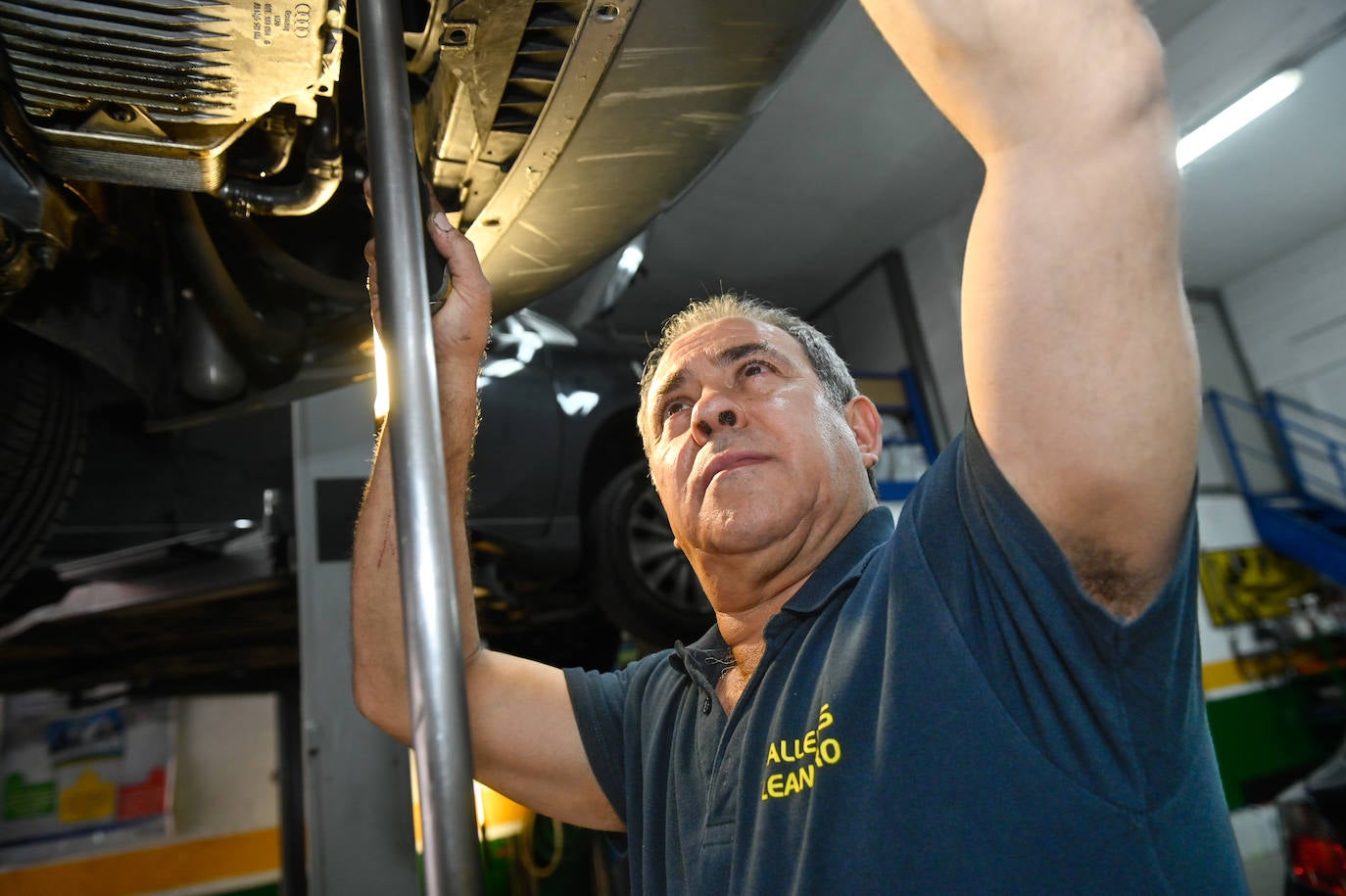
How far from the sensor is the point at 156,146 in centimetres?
72

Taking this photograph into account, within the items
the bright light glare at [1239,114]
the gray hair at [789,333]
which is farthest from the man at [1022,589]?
the bright light glare at [1239,114]

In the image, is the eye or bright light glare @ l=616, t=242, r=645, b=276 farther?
bright light glare @ l=616, t=242, r=645, b=276

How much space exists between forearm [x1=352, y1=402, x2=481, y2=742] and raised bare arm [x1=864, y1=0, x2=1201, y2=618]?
0.60 metres

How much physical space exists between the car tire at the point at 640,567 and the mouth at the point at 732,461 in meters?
1.56

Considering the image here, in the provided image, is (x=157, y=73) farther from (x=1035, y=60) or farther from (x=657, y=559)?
(x=657, y=559)

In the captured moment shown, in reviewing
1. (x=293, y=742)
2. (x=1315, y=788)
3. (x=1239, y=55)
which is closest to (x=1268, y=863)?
(x=1315, y=788)

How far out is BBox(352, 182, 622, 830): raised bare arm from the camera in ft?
2.63

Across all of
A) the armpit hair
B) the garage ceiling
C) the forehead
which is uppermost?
the garage ceiling

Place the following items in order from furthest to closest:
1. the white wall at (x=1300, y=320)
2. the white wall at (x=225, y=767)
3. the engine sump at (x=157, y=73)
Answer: the white wall at (x=1300, y=320), the white wall at (x=225, y=767), the engine sump at (x=157, y=73)

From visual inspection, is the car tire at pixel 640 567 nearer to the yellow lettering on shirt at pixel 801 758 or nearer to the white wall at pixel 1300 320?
the yellow lettering on shirt at pixel 801 758

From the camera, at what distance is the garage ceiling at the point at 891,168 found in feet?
12.8

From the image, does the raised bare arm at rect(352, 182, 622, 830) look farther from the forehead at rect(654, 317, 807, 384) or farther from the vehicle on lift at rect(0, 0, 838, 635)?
the forehead at rect(654, 317, 807, 384)

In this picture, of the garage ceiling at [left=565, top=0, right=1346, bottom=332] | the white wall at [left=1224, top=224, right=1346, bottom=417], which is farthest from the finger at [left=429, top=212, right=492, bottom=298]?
the white wall at [left=1224, top=224, right=1346, bottom=417]

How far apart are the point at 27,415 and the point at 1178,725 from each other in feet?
5.20
